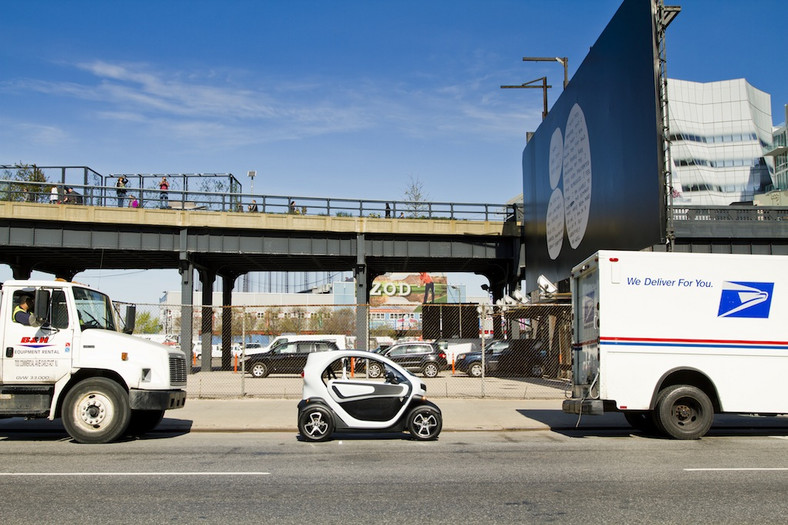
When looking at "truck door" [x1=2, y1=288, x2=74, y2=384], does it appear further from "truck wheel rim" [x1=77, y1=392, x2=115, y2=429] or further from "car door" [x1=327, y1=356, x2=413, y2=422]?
"car door" [x1=327, y1=356, x2=413, y2=422]


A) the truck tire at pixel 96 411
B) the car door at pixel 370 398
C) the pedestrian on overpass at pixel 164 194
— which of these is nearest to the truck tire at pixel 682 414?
the car door at pixel 370 398

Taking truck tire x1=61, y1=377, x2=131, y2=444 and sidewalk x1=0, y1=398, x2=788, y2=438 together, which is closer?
truck tire x1=61, y1=377, x2=131, y2=444

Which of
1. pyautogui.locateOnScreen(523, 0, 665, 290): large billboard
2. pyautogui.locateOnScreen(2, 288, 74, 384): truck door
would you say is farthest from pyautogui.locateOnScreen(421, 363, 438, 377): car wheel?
pyautogui.locateOnScreen(2, 288, 74, 384): truck door

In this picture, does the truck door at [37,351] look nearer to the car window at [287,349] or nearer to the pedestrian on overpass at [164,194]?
the car window at [287,349]

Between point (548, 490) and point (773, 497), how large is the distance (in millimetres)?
2347

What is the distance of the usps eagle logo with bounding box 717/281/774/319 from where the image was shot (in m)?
11.7

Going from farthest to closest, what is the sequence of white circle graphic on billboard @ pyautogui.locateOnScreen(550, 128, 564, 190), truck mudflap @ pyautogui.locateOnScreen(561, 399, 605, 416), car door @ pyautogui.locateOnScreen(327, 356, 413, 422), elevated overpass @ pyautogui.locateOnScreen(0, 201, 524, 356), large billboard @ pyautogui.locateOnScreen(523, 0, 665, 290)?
elevated overpass @ pyautogui.locateOnScreen(0, 201, 524, 356)
white circle graphic on billboard @ pyautogui.locateOnScreen(550, 128, 564, 190)
large billboard @ pyautogui.locateOnScreen(523, 0, 665, 290)
car door @ pyautogui.locateOnScreen(327, 356, 413, 422)
truck mudflap @ pyautogui.locateOnScreen(561, 399, 605, 416)

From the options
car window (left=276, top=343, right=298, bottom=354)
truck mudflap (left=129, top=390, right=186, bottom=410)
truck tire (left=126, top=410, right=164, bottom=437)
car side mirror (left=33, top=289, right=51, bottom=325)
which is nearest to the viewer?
car side mirror (left=33, top=289, right=51, bottom=325)

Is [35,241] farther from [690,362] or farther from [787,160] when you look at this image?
[787,160]

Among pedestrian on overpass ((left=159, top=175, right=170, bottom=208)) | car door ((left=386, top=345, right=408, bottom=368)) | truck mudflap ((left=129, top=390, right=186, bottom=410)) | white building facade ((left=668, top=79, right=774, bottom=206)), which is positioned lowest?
car door ((left=386, top=345, right=408, bottom=368))

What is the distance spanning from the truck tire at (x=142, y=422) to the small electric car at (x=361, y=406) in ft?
9.49

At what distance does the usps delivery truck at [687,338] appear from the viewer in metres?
11.5

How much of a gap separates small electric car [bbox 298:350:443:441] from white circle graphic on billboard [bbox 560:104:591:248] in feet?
53.1

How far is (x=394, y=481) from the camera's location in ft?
26.2
